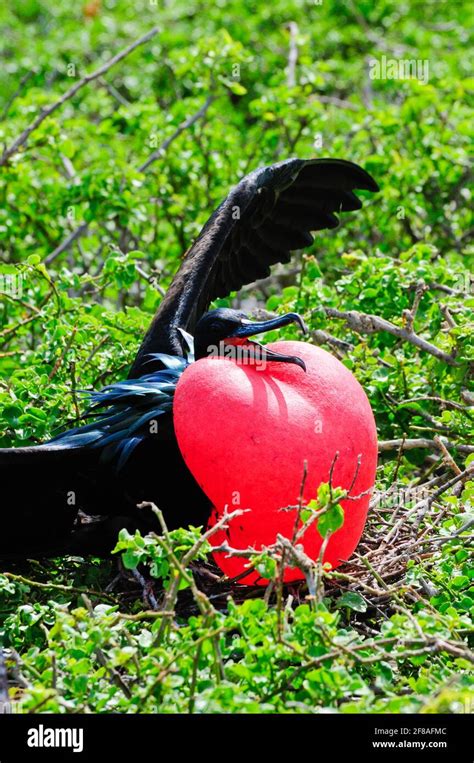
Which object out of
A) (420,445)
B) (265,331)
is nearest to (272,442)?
(265,331)

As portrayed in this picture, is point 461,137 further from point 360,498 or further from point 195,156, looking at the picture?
point 360,498

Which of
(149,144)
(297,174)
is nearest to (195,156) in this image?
(149,144)

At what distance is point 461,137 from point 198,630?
3404mm

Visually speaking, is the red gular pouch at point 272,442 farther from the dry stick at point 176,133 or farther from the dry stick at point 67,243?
the dry stick at point 176,133

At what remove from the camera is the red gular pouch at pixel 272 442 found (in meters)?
2.68

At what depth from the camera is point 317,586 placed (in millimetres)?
2363

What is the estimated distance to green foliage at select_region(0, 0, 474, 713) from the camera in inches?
90.0

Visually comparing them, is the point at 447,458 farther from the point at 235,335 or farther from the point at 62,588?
the point at 62,588

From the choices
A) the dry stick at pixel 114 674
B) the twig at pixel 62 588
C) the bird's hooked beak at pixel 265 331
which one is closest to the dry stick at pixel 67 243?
the bird's hooked beak at pixel 265 331

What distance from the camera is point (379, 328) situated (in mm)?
3684

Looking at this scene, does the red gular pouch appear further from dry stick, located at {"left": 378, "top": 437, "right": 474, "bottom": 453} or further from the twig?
dry stick, located at {"left": 378, "top": 437, "right": 474, "bottom": 453}

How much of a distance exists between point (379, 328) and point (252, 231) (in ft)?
1.87

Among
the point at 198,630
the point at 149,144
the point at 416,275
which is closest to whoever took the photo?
the point at 198,630

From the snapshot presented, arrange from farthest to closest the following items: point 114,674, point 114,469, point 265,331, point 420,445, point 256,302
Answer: point 256,302, point 420,445, point 114,469, point 265,331, point 114,674
